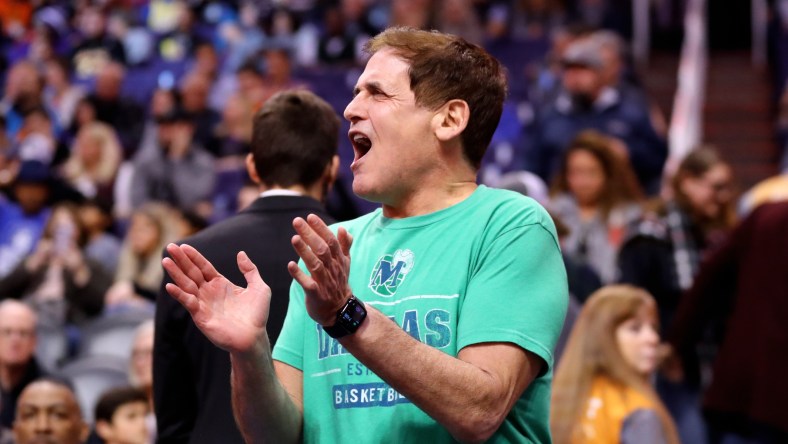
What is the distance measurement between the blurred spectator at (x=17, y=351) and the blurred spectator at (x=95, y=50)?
815cm

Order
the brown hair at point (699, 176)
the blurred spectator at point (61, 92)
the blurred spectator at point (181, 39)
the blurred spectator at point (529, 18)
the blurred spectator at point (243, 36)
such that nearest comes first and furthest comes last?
the brown hair at point (699, 176), the blurred spectator at point (529, 18), the blurred spectator at point (61, 92), the blurred spectator at point (243, 36), the blurred spectator at point (181, 39)

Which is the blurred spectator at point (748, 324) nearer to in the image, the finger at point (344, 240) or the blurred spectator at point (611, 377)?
the blurred spectator at point (611, 377)

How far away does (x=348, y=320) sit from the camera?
6.86 ft

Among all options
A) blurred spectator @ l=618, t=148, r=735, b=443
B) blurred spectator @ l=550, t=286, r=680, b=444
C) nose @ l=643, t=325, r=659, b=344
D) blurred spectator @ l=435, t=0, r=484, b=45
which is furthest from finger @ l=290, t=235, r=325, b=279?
blurred spectator @ l=435, t=0, r=484, b=45

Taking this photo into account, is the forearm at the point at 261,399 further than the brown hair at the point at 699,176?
No

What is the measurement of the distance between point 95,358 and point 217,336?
4611 millimetres

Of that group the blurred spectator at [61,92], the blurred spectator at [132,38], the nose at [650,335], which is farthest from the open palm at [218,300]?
the blurred spectator at [132,38]

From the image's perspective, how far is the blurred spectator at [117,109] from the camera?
1232 cm

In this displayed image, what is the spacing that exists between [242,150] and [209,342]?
753 centimetres

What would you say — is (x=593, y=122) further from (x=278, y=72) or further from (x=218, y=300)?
(x=218, y=300)

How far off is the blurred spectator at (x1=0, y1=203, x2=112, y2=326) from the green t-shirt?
17.4ft

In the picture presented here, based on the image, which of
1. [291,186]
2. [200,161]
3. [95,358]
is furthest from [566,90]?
[291,186]

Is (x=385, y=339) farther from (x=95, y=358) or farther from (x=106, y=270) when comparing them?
(x=106, y=270)

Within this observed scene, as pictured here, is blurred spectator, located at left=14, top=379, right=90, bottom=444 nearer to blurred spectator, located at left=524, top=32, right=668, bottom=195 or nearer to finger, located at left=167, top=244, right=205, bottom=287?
finger, located at left=167, top=244, right=205, bottom=287
